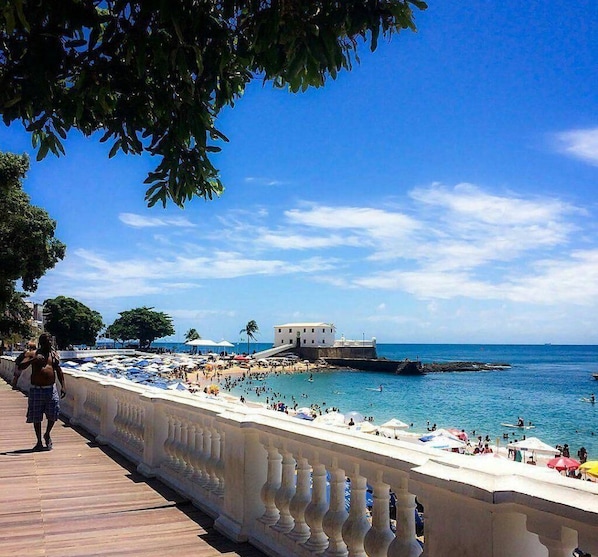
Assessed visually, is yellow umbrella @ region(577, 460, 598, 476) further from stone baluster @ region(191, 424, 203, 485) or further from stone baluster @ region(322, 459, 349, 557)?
stone baluster @ region(322, 459, 349, 557)

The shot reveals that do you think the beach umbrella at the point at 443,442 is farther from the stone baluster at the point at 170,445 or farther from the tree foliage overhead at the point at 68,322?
the tree foliage overhead at the point at 68,322

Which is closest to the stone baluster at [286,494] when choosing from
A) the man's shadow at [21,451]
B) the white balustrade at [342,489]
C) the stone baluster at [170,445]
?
the white balustrade at [342,489]

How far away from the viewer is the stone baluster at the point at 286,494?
14.3 ft

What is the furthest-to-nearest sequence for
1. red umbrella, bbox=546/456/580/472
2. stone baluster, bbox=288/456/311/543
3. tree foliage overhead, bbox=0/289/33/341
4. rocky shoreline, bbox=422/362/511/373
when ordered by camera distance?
rocky shoreline, bbox=422/362/511/373, tree foliage overhead, bbox=0/289/33/341, red umbrella, bbox=546/456/580/472, stone baluster, bbox=288/456/311/543

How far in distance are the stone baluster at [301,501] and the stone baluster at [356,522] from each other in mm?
590

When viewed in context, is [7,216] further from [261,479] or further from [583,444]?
[583,444]

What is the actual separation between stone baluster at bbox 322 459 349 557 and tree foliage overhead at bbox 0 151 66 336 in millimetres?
18309

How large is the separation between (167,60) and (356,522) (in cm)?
268

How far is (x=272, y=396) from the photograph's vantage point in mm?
71375

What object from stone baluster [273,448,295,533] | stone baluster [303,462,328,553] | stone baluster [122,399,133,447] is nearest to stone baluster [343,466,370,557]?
stone baluster [303,462,328,553]

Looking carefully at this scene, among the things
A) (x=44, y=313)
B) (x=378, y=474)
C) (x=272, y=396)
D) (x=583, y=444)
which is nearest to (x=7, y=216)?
(x=378, y=474)

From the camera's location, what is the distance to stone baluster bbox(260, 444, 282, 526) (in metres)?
4.54

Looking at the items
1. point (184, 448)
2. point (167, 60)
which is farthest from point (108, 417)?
point (167, 60)

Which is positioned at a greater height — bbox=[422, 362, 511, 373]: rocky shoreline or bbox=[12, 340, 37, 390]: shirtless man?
bbox=[12, 340, 37, 390]: shirtless man
